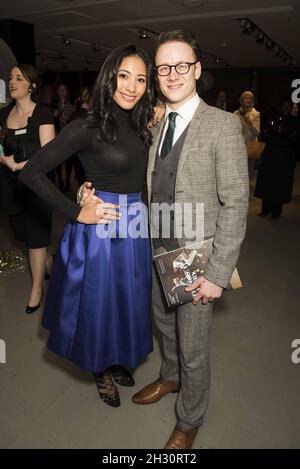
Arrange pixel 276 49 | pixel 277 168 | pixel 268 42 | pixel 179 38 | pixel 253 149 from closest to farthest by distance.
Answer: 1. pixel 179 38
2. pixel 277 168
3. pixel 253 149
4. pixel 268 42
5. pixel 276 49

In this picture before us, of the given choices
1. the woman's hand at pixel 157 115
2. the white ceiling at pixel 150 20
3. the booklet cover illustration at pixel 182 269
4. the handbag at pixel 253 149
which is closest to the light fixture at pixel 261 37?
the white ceiling at pixel 150 20

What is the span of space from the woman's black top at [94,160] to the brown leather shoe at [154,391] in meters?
0.95

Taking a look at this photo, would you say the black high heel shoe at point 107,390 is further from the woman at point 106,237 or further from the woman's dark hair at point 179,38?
the woman's dark hair at point 179,38

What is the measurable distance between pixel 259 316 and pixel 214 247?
4.62ft

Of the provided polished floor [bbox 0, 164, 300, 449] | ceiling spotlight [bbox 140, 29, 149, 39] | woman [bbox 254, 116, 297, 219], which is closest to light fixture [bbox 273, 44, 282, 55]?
ceiling spotlight [bbox 140, 29, 149, 39]

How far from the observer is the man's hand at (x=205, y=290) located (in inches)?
47.8

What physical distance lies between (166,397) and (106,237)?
900mm

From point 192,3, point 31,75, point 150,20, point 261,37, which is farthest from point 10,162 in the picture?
point 261,37

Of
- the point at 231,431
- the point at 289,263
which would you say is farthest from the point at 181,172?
the point at 289,263

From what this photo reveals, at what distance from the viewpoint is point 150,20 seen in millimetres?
6164

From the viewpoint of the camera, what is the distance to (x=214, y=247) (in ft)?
3.92

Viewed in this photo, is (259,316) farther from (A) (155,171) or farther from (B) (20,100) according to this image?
(B) (20,100)

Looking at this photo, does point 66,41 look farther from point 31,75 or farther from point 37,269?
point 37,269

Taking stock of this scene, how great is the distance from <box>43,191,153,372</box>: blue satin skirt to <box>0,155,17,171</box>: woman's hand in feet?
3.23
